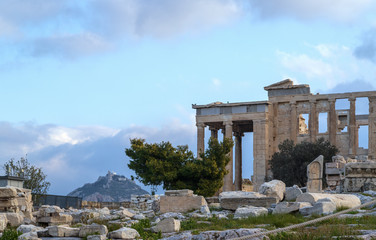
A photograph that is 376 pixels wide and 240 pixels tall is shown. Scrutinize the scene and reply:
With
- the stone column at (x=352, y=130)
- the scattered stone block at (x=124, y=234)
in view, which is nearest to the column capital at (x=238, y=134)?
the stone column at (x=352, y=130)

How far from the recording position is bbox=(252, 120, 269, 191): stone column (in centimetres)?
5356

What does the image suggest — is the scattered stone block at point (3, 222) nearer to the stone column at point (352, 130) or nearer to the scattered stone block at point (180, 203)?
the scattered stone block at point (180, 203)

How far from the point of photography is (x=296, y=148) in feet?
155

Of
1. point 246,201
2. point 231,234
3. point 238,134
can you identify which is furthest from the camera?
point 238,134

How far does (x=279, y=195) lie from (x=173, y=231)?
716cm

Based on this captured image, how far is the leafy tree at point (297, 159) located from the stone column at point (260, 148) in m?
4.60

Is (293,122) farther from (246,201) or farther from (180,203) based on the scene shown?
(246,201)

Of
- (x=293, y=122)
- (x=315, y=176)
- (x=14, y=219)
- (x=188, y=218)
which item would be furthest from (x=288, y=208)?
(x=293, y=122)

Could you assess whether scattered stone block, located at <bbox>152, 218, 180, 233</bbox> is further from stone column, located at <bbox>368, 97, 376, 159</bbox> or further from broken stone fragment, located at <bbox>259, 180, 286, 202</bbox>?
stone column, located at <bbox>368, 97, 376, 159</bbox>

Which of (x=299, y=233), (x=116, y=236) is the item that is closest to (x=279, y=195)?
(x=116, y=236)

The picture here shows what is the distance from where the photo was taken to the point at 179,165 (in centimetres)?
3919

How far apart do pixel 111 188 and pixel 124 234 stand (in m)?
65.0

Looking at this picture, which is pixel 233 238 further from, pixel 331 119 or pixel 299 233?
pixel 331 119

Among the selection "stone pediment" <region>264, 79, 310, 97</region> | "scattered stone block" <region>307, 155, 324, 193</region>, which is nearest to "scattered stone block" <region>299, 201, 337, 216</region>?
"scattered stone block" <region>307, 155, 324, 193</region>
